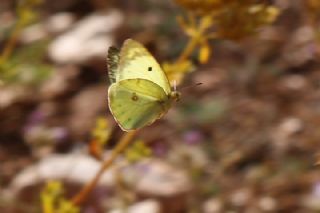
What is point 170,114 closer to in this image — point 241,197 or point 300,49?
point 241,197

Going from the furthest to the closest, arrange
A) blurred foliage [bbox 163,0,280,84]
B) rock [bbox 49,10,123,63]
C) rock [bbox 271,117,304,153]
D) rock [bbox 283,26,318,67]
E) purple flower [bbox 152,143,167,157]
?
rock [bbox 283,26,318,67] → rock [bbox 49,10,123,63] → rock [bbox 271,117,304,153] → purple flower [bbox 152,143,167,157] → blurred foliage [bbox 163,0,280,84]

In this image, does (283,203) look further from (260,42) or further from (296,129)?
(260,42)

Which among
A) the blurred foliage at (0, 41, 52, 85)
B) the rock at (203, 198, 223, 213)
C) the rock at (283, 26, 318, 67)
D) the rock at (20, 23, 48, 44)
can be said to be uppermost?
the rock at (20, 23, 48, 44)

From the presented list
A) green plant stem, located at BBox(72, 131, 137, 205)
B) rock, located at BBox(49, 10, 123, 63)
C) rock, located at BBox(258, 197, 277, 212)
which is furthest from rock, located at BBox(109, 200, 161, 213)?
rock, located at BBox(49, 10, 123, 63)

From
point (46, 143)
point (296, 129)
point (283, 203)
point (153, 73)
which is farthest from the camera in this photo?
point (296, 129)

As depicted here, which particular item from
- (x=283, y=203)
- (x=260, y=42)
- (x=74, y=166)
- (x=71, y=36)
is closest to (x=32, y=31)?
(x=71, y=36)

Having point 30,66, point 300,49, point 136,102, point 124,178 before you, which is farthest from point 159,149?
point 136,102

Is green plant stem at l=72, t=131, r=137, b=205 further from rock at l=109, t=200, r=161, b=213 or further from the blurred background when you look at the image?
rock at l=109, t=200, r=161, b=213

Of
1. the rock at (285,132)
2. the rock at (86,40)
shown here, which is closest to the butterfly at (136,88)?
the rock at (285,132)
